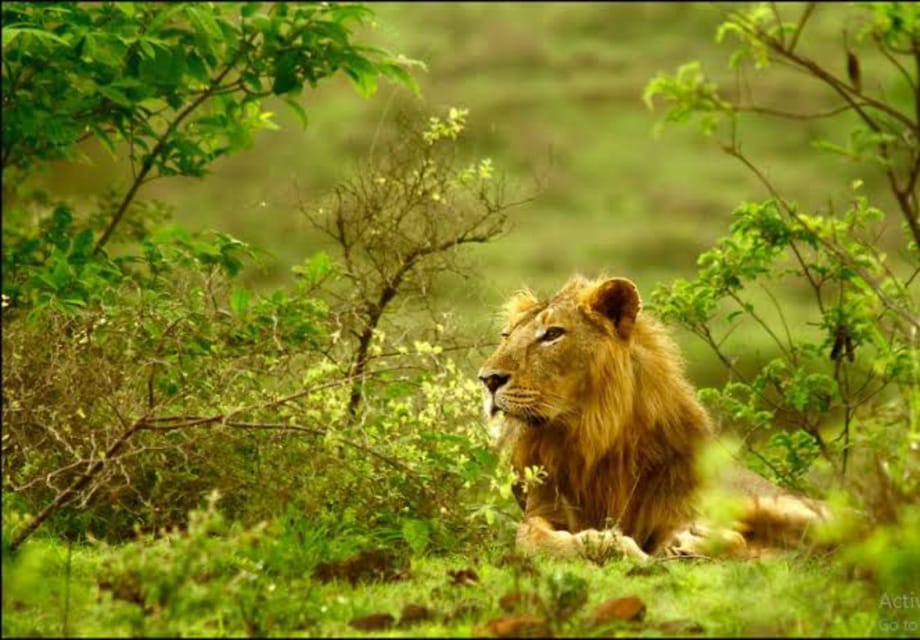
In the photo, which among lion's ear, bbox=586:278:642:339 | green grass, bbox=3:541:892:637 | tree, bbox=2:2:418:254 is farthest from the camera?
tree, bbox=2:2:418:254

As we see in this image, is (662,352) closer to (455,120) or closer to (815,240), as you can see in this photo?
(815,240)

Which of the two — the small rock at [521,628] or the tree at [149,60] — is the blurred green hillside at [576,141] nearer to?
the tree at [149,60]

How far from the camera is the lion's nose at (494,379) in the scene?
7.29m

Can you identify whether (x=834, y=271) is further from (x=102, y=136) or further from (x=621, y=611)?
(x=102, y=136)

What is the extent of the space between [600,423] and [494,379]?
20.9 inches

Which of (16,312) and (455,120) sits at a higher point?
(455,120)

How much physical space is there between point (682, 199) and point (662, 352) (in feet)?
93.9

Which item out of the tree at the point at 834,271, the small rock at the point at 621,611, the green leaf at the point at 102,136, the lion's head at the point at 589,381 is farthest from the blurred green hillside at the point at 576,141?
the small rock at the point at 621,611

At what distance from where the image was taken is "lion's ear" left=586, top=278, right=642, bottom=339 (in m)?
7.41

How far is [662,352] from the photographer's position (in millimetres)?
7656

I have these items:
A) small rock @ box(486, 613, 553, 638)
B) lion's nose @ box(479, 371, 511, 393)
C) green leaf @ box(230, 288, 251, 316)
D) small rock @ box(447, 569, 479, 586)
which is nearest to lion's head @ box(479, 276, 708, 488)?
lion's nose @ box(479, 371, 511, 393)

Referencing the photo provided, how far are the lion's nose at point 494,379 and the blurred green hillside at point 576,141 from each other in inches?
760

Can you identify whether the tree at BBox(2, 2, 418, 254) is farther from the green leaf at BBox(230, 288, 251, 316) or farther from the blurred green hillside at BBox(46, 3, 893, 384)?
the blurred green hillside at BBox(46, 3, 893, 384)

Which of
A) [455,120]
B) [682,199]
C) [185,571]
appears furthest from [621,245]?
[185,571]
